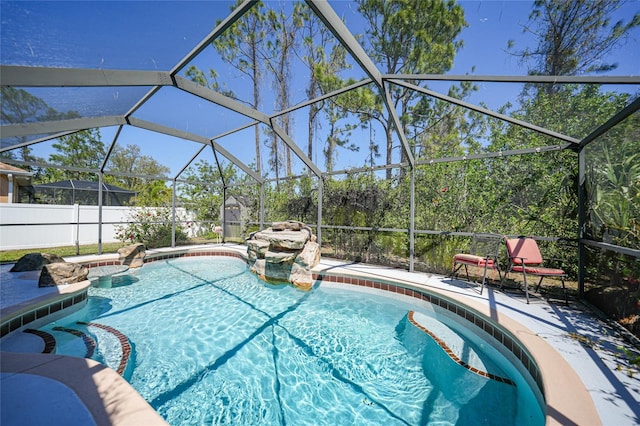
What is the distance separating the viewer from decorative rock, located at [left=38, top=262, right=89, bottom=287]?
14.9ft

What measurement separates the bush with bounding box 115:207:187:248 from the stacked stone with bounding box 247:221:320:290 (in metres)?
5.32

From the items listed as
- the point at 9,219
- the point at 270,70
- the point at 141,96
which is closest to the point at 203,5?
the point at 141,96

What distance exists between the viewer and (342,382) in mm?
2779

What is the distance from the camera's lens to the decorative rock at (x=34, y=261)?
5.46 m

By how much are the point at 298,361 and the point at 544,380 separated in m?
2.48

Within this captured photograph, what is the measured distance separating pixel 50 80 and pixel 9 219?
11017 mm

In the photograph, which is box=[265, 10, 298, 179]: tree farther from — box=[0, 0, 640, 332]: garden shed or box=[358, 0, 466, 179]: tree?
box=[358, 0, 466, 179]: tree

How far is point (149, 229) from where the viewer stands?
10.0 m

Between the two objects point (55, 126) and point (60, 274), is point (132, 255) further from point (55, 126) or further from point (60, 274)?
point (55, 126)

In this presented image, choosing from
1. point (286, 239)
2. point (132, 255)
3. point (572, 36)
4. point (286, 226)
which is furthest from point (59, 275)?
point (572, 36)

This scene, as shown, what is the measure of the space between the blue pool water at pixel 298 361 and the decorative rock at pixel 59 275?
1.91 feet

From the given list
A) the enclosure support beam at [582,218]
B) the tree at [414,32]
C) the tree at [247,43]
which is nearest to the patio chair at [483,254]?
the enclosure support beam at [582,218]

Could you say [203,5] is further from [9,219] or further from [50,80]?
[9,219]

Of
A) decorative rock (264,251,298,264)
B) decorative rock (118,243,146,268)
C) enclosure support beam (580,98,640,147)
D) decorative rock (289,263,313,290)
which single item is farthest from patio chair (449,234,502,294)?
decorative rock (118,243,146,268)
